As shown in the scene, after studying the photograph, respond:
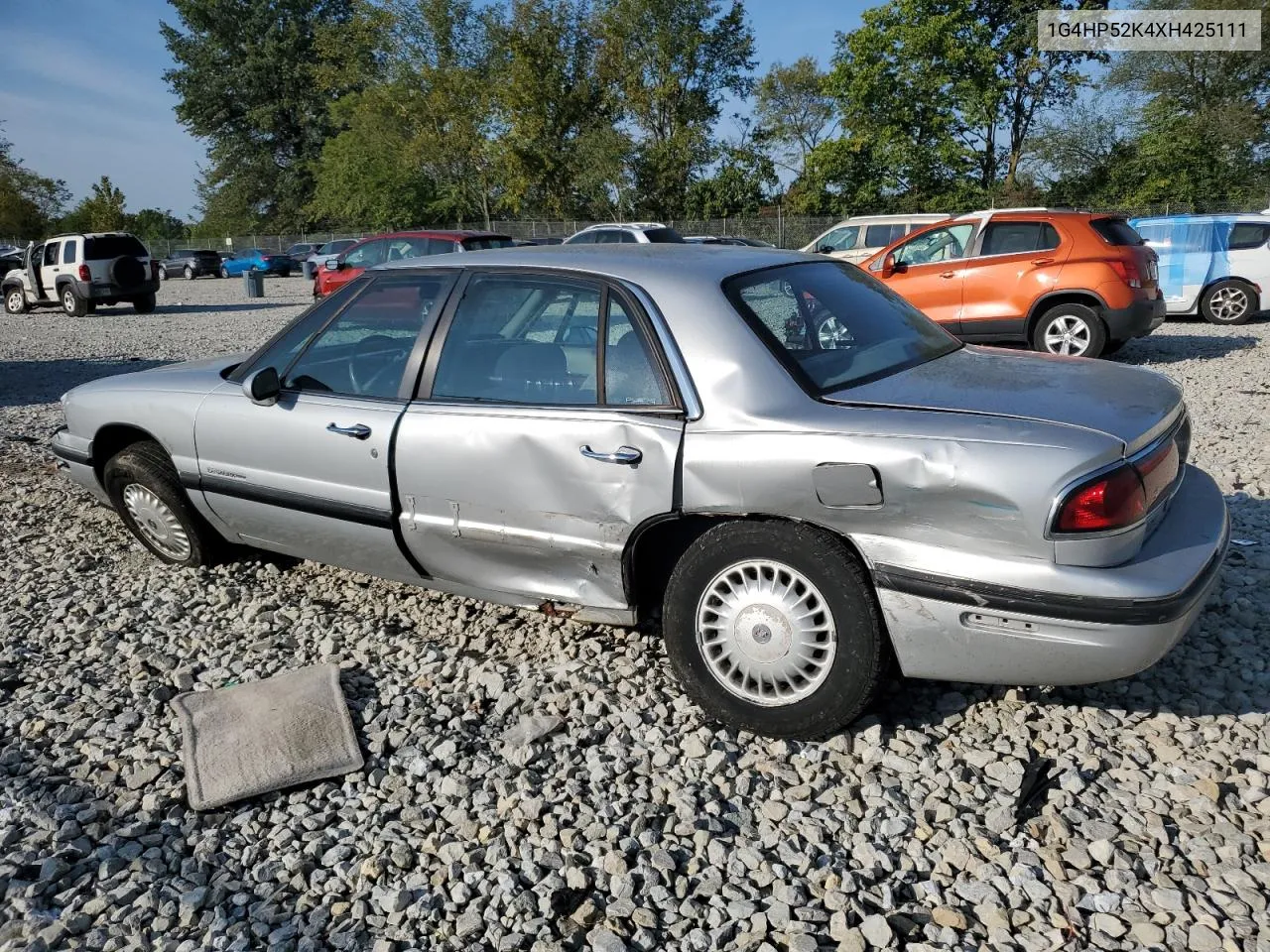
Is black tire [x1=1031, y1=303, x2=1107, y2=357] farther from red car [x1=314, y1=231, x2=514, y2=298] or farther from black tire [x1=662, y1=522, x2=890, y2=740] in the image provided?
red car [x1=314, y1=231, x2=514, y2=298]

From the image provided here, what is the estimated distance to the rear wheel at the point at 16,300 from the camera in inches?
850

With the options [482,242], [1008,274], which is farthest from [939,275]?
[482,242]

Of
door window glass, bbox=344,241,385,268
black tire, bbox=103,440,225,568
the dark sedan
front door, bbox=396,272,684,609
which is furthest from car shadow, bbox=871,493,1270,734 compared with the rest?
the dark sedan

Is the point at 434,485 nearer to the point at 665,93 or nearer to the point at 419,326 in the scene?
the point at 419,326

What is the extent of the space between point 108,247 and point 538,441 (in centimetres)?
2080

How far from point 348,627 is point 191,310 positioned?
827 inches

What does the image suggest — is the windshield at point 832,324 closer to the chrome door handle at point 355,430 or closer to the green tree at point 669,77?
the chrome door handle at point 355,430

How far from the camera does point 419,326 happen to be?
3.79m

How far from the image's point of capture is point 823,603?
291cm

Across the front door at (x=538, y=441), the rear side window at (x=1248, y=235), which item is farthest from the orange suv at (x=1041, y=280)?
the front door at (x=538, y=441)

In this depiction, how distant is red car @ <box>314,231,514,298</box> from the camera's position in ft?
56.2

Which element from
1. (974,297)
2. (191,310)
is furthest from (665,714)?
(191,310)

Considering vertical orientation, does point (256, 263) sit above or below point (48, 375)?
above

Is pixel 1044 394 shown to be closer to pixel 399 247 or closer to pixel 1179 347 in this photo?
pixel 1179 347
